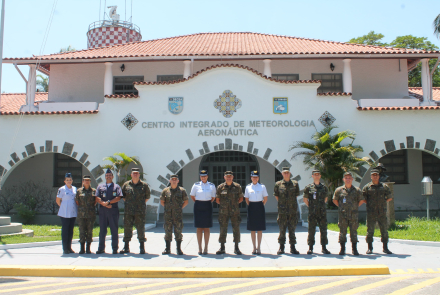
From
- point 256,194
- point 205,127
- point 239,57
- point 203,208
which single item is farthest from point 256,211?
point 239,57

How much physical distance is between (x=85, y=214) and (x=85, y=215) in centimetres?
2

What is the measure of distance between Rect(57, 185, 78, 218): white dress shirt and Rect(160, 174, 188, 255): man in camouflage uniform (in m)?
1.90

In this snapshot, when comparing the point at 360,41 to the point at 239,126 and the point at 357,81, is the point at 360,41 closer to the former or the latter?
the point at 357,81

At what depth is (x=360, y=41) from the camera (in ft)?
105

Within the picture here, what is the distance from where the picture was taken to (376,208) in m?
8.69

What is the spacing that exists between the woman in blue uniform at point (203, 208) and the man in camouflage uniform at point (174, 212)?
28 centimetres

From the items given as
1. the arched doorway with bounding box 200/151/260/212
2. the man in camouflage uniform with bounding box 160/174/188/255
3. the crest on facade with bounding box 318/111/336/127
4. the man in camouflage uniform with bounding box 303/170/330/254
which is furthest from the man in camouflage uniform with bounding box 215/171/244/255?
the arched doorway with bounding box 200/151/260/212

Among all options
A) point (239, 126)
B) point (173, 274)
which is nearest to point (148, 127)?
point (239, 126)

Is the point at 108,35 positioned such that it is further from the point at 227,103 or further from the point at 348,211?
the point at 348,211

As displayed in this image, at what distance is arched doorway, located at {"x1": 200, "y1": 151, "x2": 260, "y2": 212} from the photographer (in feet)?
55.0

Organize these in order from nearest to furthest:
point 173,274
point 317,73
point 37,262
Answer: point 173,274 → point 37,262 → point 317,73

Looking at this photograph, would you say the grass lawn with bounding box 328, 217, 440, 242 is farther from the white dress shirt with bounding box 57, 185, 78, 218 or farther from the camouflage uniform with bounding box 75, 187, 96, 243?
the white dress shirt with bounding box 57, 185, 78, 218

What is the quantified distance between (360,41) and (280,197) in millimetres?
Result: 26706

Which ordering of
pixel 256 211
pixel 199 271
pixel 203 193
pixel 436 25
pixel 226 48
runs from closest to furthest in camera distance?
pixel 199 271
pixel 256 211
pixel 203 193
pixel 226 48
pixel 436 25
